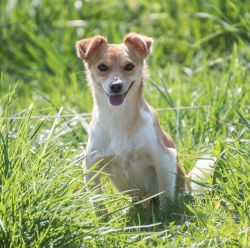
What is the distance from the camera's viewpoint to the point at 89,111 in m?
7.08

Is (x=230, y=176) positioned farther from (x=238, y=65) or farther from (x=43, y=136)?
(x=238, y=65)

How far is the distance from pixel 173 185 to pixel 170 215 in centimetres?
28

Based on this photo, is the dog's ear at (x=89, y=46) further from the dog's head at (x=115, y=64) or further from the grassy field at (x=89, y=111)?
the grassy field at (x=89, y=111)

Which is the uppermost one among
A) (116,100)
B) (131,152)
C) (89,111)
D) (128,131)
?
(116,100)

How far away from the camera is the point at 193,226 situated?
485 cm

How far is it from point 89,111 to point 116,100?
1565mm

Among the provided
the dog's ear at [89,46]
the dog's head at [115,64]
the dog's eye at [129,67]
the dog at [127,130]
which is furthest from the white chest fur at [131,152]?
the dog's ear at [89,46]

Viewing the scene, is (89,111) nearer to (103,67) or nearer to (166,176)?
(103,67)

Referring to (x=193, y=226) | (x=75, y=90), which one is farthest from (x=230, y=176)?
(x=75, y=90)

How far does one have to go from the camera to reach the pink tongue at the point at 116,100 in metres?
5.52

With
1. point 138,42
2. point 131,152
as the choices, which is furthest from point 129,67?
point 131,152

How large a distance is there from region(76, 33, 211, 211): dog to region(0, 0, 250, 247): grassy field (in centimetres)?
19

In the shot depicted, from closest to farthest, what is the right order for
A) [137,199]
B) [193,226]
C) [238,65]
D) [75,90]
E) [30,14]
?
[193,226]
[137,199]
[238,65]
[75,90]
[30,14]

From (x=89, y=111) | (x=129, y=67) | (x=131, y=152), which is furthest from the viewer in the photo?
(x=89, y=111)
